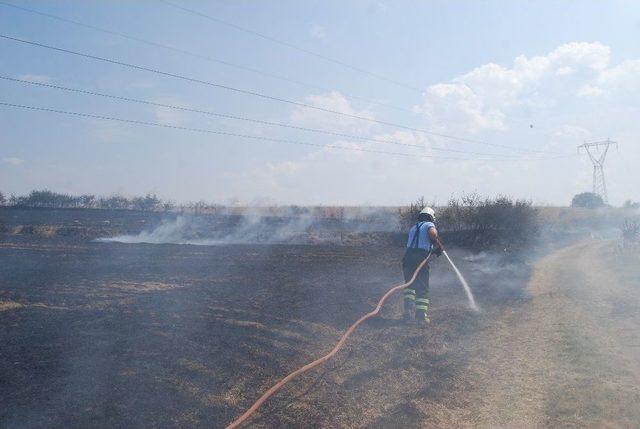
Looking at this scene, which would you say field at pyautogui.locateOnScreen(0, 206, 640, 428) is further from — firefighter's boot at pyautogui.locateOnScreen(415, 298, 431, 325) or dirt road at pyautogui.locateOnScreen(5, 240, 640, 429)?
firefighter's boot at pyautogui.locateOnScreen(415, 298, 431, 325)

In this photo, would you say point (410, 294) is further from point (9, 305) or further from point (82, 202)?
point (82, 202)

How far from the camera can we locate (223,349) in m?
6.52

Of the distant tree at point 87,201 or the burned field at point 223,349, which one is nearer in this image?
the burned field at point 223,349

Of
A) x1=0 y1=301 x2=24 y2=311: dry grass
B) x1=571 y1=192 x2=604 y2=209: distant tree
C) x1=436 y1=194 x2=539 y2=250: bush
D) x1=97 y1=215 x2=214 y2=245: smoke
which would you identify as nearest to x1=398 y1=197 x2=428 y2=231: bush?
x1=436 y1=194 x2=539 y2=250: bush

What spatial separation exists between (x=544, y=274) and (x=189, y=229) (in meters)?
23.7

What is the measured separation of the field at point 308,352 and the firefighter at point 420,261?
1.22ft

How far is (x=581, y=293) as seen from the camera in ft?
36.6

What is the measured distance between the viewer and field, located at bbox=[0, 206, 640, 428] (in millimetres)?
4809

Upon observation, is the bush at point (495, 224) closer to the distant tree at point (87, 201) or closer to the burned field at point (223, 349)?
the burned field at point (223, 349)

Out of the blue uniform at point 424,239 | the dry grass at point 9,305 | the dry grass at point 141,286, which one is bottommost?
the dry grass at point 141,286

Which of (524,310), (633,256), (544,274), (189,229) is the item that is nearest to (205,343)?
(524,310)

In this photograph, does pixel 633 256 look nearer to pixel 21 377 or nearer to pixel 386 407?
pixel 386 407

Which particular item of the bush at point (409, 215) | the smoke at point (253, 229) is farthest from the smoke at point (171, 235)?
the bush at point (409, 215)

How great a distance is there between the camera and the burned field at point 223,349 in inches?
189
